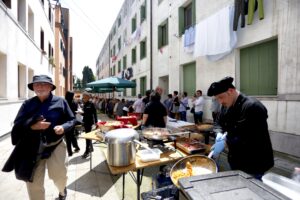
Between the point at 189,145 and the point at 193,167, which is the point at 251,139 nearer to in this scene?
the point at 193,167

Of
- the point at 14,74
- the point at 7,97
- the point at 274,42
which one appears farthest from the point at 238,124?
the point at 14,74

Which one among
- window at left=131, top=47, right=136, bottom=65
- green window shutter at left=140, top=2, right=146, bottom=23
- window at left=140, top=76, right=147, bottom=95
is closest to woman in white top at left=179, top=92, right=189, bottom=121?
window at left=140, top=76, right=147, bottom=95

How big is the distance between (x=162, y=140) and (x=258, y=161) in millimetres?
1293

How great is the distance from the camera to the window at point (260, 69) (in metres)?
5.32

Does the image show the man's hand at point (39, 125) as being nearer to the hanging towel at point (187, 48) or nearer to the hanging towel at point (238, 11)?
the hanging towel at point (238, 11)

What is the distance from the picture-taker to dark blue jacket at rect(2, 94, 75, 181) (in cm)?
222

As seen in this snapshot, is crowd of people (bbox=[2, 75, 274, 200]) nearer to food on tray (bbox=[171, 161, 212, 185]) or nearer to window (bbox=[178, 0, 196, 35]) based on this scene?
food on tray (bbox=[171, 161, 212, 185])

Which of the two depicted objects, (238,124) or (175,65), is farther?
Result: (175,65)

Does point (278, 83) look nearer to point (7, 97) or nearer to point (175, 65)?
point (175, 65)

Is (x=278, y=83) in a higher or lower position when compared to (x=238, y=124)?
higher

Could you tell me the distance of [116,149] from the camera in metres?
2.20

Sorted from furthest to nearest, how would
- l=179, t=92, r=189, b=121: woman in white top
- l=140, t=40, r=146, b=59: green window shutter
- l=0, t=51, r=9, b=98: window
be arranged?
l=140, t=40, r=146, b=59: green window shutter, l=179, t=92, r=189, b=121: woman in white top, l=0, t=51, r=9, b=98: window

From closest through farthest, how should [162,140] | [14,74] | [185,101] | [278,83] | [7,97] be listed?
1. [162,140]
2. [278,83]
3. [7,97]
4. [14,74]
5. [185,101]

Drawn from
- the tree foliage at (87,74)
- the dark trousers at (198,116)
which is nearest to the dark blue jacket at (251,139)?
the dark trousers at (198,116)
